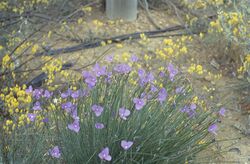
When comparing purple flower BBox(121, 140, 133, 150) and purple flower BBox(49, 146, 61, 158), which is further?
purple flower BBox(49, 146, 61, 158)

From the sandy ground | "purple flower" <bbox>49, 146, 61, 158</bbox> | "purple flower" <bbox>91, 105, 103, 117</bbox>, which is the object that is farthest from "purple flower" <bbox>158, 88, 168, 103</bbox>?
the sandy ground

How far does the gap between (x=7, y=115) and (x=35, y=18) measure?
189 cm

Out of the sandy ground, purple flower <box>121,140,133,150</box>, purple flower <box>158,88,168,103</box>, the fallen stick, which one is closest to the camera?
purple flower <box>121,140,133,150</box>

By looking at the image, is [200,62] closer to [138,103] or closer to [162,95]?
[162,95]

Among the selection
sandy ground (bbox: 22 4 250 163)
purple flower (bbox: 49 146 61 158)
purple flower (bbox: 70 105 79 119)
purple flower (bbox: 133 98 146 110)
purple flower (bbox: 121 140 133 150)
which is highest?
purple flower (bbox: 133 98 146 110)

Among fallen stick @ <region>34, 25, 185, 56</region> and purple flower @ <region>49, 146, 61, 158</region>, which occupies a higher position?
purple flower @ <region>49, 146, 61, 158</region>

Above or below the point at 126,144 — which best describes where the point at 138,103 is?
above

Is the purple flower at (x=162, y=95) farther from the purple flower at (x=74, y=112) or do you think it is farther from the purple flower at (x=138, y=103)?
the purple flower at (x=74, y=112)

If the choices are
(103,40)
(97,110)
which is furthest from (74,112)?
(103,40)

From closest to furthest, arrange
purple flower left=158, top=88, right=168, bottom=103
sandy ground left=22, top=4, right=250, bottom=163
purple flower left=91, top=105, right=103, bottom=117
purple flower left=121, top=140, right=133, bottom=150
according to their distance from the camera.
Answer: purple flower left=121, top=140, right=133, bottom=150, purple flower left=91, top=105, right=103, bottom=117, purple flower left=158, top=88, right=168, bottom=103, sandy ground left=22, top=4, right=250, bottom=163

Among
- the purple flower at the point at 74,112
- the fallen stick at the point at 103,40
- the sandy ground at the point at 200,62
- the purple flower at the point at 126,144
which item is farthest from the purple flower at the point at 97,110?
the fallen stick at the point at 103,40

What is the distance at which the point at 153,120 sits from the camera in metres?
3.33

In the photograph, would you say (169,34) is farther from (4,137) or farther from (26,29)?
(4,137)

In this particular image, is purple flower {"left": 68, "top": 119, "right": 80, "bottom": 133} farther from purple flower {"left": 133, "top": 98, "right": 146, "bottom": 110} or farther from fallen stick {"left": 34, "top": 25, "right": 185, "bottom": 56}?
fallen stick {"left": 34, "top": 25, "right": 185, "bottom": 56}
